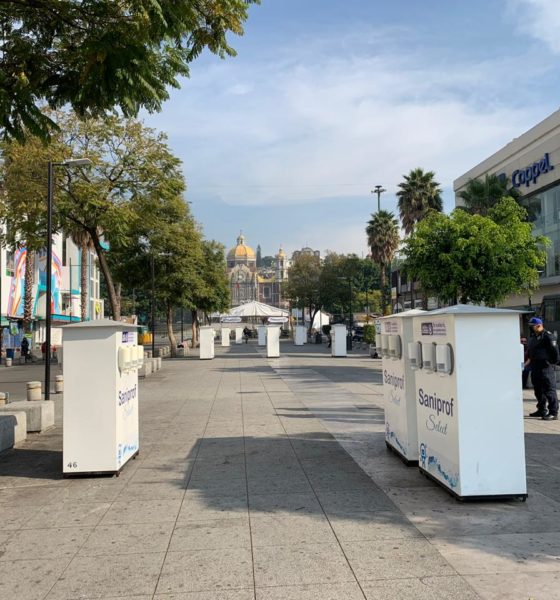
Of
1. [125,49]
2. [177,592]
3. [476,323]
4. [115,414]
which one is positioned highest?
[125,49]

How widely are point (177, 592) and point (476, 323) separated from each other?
352 centimetres

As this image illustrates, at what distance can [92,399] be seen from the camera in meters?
7.30

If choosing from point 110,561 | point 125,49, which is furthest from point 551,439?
point 125,49

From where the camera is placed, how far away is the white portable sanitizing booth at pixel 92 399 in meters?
7.29

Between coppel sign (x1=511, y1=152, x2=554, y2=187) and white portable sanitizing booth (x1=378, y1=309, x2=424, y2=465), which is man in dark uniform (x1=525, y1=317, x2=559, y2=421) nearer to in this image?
white portable sanitizing booth (x1=378, y1=309, x2=424, y2=465)

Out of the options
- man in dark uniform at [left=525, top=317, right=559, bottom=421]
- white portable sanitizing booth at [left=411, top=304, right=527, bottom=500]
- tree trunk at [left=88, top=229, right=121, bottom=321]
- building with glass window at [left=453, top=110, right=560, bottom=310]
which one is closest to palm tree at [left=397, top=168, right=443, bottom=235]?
building with glass window at [left=453, top=110, right=560, bottom=310]

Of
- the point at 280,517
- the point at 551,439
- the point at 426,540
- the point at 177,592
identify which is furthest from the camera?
the point at 551,439

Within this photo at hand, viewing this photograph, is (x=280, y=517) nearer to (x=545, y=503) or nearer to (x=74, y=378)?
(x=545, y=503)

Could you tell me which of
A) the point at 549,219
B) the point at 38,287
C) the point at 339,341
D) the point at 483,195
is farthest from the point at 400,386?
the point at 38,287

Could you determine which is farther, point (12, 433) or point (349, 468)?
point (12, 433)

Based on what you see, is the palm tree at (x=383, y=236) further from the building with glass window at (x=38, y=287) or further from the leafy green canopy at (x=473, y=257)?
the leafy green canopy at (x=473, y=257)

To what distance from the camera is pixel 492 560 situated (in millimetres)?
4535

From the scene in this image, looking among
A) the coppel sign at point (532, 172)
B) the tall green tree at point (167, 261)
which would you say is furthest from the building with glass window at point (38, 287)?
the coppel sign at point (532, 172)

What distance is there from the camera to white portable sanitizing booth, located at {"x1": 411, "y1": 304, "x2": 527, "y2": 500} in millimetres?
5883
